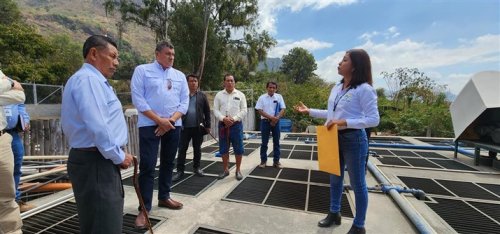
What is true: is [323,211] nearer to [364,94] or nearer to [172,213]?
[364,94]

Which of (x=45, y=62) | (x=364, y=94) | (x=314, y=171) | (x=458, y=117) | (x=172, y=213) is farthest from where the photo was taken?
(x=45, y=62)

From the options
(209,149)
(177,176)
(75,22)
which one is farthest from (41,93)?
(75,22)

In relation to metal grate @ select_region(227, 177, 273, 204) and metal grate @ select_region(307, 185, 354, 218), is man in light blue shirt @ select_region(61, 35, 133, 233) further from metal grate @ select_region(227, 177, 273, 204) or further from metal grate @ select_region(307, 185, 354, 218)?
metal grate @ select_region(307, 185, 354, 218)

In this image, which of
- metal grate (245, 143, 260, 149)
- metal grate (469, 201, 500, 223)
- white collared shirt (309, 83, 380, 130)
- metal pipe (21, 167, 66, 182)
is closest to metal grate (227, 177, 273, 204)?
white collared shirt (309, 83, 380, 130)

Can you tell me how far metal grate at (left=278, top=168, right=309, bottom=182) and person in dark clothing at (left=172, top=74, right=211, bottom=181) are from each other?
4.44 ft

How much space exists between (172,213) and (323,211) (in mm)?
1661

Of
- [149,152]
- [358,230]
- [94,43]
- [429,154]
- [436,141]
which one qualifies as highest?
[94,43]

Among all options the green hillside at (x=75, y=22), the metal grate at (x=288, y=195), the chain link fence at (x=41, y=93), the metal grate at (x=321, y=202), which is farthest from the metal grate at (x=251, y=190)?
the green hillside at (x=75, y=22)

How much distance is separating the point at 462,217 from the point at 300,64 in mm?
41287

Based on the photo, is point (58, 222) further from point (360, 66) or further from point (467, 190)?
point (467, 190)

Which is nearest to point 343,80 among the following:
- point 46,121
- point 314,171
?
point 314,171

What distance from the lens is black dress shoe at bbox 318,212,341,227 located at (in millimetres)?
2689

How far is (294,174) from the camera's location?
15.1 feet

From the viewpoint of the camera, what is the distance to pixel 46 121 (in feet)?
14.5
